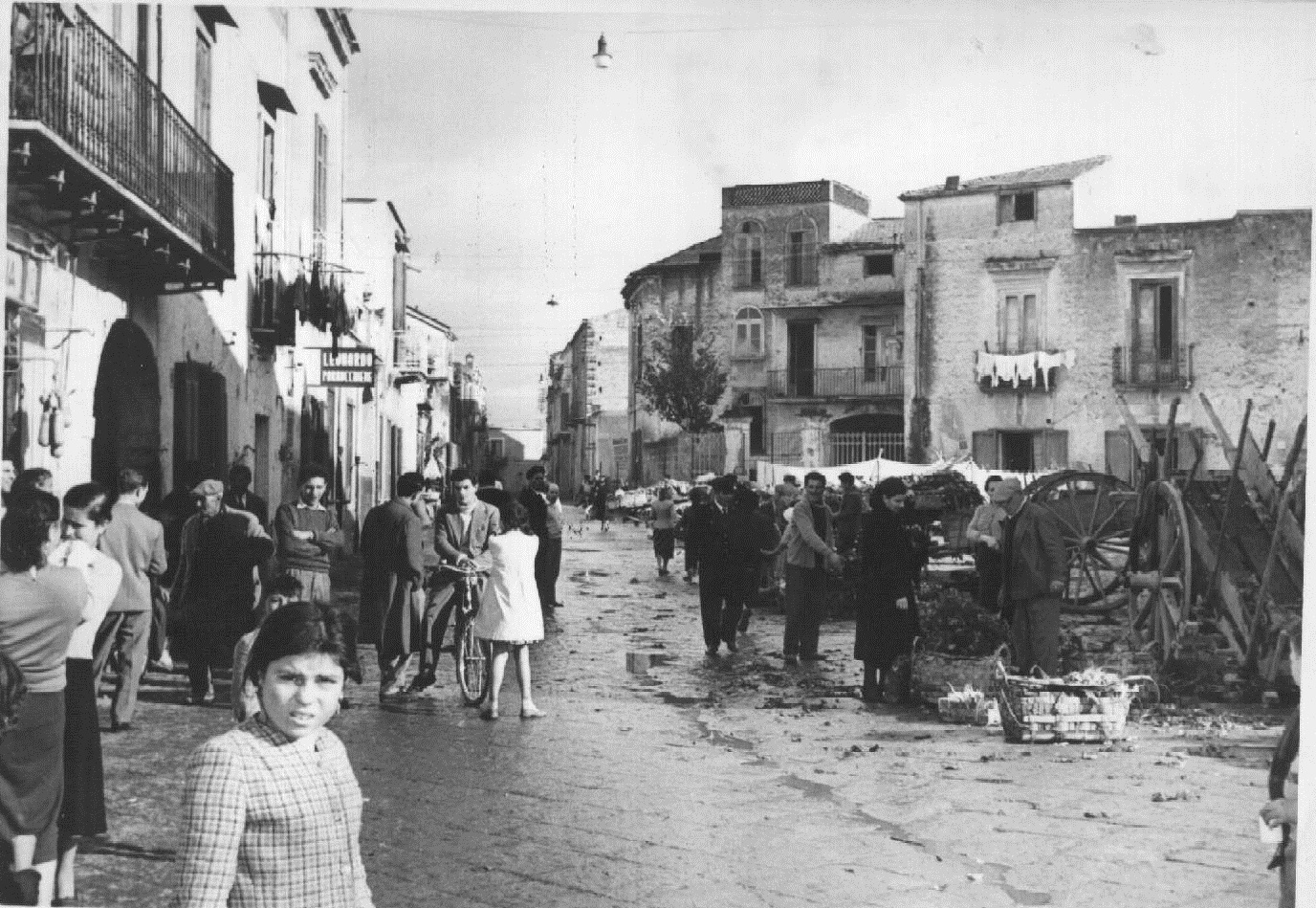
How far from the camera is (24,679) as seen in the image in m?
4.67

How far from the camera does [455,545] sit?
26.2 feet

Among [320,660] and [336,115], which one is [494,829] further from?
[336,115]

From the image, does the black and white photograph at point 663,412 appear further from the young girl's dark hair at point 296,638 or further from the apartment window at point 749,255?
the young girl's dark hair at point 296,638

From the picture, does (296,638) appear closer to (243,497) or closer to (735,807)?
(735,807)

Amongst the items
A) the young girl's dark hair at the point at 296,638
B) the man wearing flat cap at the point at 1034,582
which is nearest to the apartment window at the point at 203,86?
the young girl's dark hair at the point at 296,638

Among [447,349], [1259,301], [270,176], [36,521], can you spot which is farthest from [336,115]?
[1259,301]

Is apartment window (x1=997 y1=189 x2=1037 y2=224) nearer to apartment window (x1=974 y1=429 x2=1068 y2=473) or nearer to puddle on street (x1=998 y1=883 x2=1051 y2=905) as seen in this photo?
apartment window (x1=974 y1=429 x2=1068 y2=473)

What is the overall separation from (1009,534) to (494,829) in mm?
3603

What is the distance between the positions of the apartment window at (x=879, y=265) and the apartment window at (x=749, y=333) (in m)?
0.57

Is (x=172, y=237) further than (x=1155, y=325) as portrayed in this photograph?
No

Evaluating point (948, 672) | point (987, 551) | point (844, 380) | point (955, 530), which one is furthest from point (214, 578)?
point (955, 530)

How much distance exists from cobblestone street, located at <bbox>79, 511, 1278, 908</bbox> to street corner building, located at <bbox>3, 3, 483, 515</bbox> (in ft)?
4.29

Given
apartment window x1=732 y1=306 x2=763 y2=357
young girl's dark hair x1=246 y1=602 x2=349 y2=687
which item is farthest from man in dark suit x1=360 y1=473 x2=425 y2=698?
young girl's dark hair x1=246 y1=602 x2=349 y2=687

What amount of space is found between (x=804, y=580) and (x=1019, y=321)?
3.22m
